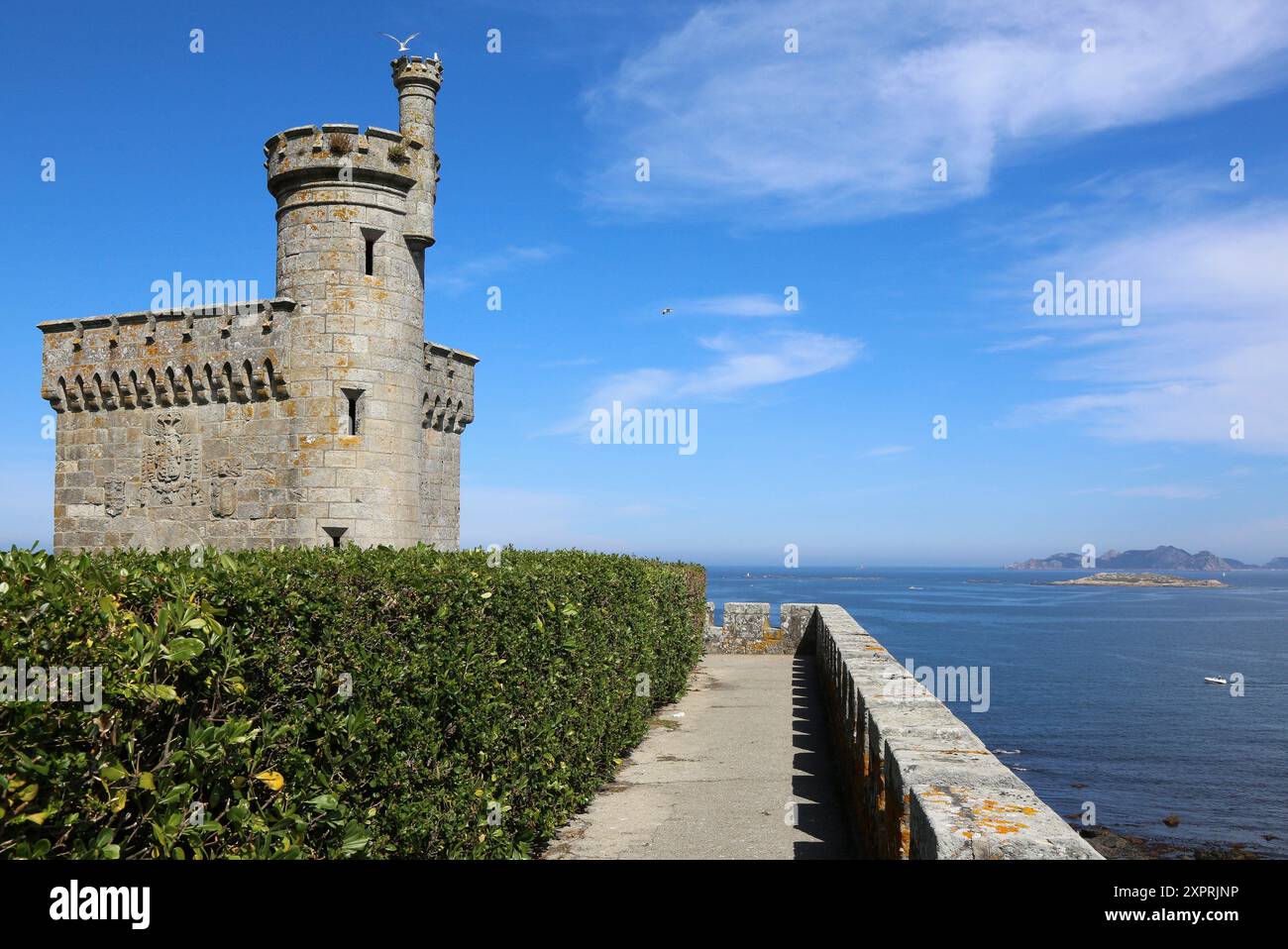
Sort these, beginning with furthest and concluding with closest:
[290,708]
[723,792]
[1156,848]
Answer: [1156,848] → [723,792] → [290,708]

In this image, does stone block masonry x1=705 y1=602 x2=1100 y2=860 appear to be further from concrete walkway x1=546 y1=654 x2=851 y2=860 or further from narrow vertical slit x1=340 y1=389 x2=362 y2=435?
narrow vertical slit x1=340 y1=389 x2=362 y2=435

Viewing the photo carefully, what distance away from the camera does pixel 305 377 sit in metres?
17.5

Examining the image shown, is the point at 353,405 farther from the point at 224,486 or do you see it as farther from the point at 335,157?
the point at 335,157

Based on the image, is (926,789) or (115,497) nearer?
(926,789)

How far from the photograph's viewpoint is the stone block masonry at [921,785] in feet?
11.9

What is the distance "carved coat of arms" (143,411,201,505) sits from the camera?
18.9 meters

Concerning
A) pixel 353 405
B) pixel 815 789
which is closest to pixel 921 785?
pixel 815 789

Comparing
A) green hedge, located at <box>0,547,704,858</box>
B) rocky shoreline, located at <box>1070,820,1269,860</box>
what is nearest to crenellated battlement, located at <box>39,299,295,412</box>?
green hedge, located at <box>0,547,704,858</box>

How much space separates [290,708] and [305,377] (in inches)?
554

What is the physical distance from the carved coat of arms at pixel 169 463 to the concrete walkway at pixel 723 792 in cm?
1116

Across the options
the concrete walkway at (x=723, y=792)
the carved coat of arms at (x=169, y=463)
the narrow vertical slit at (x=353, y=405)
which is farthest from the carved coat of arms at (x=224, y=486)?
the concrete walkway at (x=723, y=792)
